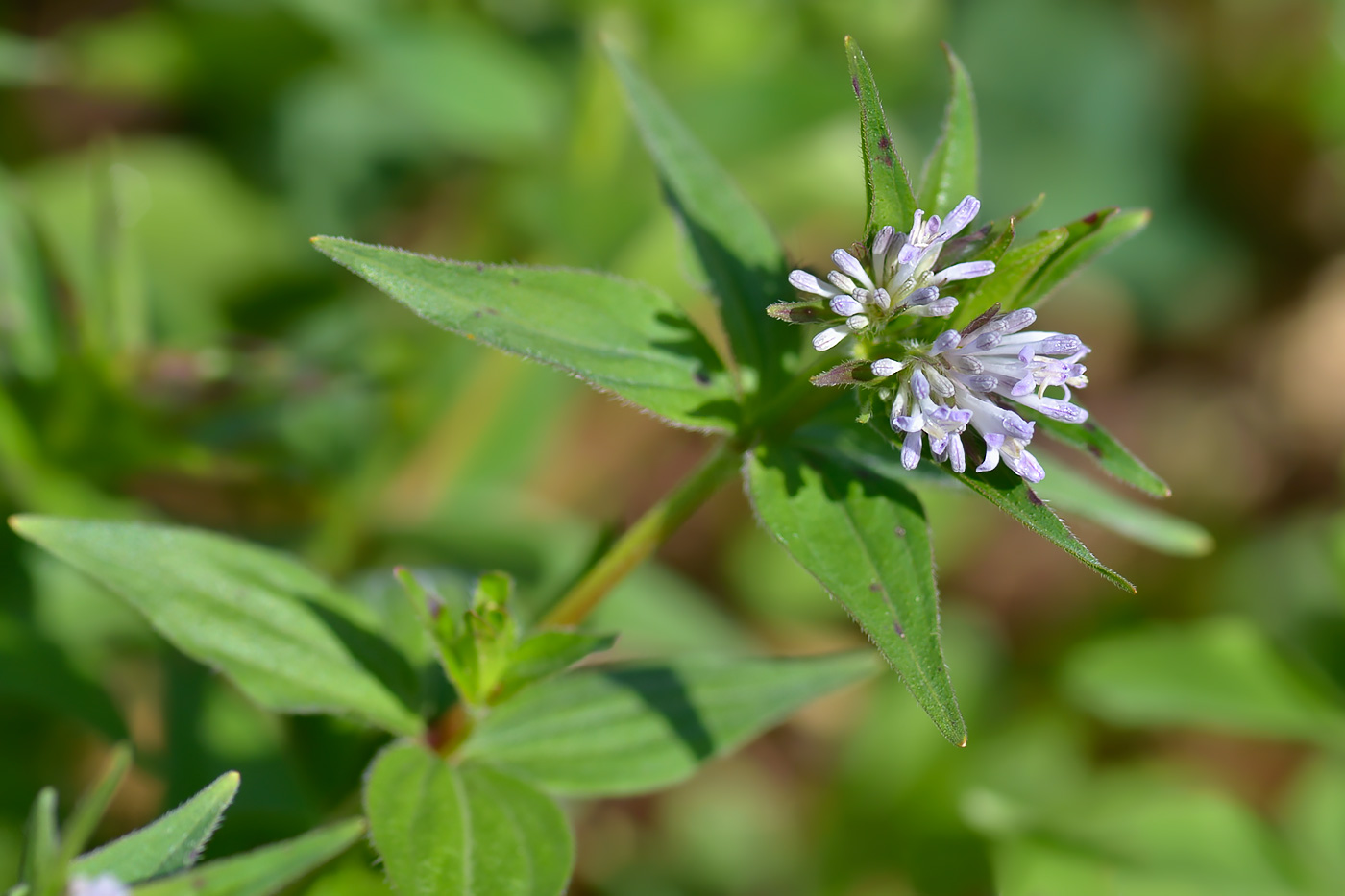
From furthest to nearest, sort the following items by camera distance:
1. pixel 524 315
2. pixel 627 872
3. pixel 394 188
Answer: pixel 394 188
pixel 627 872
pixel 524 315

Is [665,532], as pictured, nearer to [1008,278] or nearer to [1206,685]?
[1008,278]

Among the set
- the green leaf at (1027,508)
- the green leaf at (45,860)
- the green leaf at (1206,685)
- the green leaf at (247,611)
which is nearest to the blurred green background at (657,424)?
the green leaf at (1206,685)

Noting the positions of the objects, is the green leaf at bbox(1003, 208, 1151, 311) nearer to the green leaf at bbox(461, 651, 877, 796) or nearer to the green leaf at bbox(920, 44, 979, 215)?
the green leaf at bbox(920, 44, 979, 215)

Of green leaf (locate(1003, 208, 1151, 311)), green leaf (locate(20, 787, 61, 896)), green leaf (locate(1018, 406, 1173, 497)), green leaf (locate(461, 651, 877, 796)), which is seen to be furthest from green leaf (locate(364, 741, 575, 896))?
green leaf (locate(1003, 208, 1151, 311))

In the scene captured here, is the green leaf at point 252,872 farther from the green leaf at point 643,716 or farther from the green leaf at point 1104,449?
the green leaf at point 1104,449

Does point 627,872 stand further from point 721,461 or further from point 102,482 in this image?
point 721,461

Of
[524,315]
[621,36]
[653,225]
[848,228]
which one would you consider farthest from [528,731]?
[848,228]
